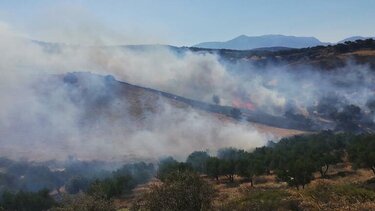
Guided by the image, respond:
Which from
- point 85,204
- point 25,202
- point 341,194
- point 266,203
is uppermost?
point 85,204

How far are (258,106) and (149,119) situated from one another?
37.9m

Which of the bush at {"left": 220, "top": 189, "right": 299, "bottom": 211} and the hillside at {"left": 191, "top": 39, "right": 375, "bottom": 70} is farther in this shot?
the hillside at {"left": 191, "top": 39, "right": 375, "bottom": 70}

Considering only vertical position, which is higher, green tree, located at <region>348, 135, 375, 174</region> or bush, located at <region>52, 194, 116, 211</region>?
bush, located at <region>52, 194, 116, 211</region>

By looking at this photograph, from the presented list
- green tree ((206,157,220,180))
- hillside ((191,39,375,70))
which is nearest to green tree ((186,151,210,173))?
green tree ((206,157,220,180))

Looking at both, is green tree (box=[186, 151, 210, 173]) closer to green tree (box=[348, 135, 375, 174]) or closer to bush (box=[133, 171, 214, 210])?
green tree (box=[348, 135, 375, 174])

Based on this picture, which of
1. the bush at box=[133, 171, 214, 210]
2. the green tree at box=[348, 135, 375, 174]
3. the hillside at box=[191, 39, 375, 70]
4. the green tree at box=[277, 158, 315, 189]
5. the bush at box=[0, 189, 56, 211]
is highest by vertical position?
the hillside at box=[191, 39, 375, 70]

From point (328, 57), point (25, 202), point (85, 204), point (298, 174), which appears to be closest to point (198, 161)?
point (298, 174)

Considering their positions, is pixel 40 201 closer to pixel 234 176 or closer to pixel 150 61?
pixel 234 176

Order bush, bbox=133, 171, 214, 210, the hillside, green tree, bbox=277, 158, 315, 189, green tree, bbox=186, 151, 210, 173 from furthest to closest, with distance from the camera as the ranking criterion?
the hillside < green tree, bbox=186, 151, 210, 173 < green tree, bbox=277, 158, 315, 189 < bush, bbox=133, 171, 214, 210

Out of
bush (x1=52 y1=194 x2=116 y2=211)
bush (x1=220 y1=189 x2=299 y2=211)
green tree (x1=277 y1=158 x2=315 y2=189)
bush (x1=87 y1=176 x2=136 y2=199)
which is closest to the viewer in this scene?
bush (x1=52 y1=194 x2=116 y2=211)

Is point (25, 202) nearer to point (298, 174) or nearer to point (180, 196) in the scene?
point (180, 196)

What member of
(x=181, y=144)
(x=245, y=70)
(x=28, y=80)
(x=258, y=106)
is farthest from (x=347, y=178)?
(x=245, y=70)

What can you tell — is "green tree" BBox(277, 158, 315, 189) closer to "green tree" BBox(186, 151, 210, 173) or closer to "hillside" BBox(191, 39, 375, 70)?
"green tree" BBox(186, 151, 210, 173)

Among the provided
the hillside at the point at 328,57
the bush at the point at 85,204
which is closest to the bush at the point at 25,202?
the bush at the point at 85,204
